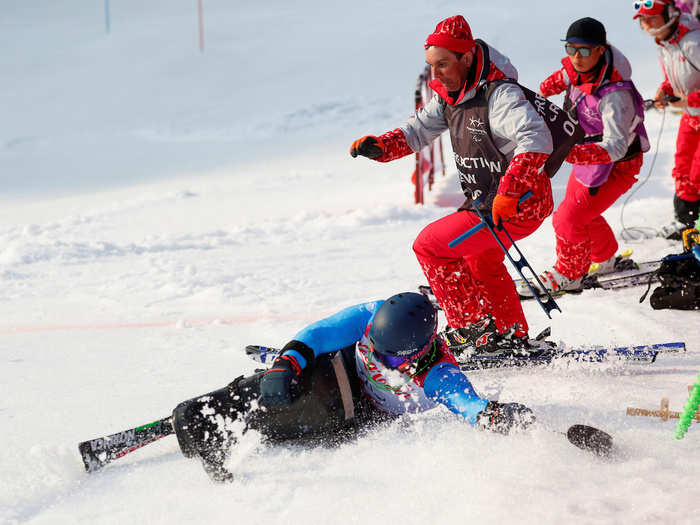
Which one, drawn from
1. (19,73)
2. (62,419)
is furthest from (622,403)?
(19,73)

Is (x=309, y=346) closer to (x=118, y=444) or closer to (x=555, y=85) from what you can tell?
(x=118, y=444)

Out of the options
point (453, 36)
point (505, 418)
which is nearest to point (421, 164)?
point (453, 36)

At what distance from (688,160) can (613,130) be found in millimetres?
1712

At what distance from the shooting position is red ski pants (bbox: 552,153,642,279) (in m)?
4.51

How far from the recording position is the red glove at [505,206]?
3.16 meters

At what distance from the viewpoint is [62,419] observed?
3.43 m

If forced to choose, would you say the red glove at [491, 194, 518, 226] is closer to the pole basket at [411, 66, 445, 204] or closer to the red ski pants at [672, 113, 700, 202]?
the red ski pants at [672, 113, 700, 202]

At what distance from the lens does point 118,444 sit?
2.90 meters

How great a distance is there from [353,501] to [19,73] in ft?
69.0

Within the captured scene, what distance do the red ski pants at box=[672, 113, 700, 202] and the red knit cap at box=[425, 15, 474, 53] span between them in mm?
2924

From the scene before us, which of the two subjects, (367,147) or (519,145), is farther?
(367,147)

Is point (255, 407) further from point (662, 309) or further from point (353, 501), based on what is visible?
point (662, 309)

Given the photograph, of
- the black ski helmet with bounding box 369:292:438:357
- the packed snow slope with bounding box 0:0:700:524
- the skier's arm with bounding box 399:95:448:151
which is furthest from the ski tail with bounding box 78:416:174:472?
the skier's arm with bounding box 399:95:448:151

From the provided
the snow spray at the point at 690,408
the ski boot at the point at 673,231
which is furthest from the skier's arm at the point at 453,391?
the ski boot at the point at 673,231
